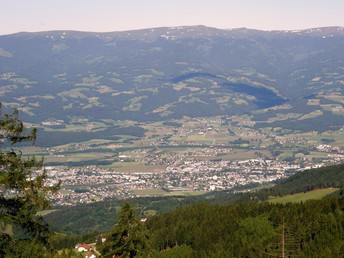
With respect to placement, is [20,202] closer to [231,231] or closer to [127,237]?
[127,237]

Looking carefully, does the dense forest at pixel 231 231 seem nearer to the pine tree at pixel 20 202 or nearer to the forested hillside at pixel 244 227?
the forested hillside at pixel 244 227

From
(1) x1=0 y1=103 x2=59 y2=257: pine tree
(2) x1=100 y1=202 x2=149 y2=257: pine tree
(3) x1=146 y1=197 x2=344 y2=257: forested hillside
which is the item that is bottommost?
(3) x1=146 y1=197 x2=344 y2=257: forested hillside

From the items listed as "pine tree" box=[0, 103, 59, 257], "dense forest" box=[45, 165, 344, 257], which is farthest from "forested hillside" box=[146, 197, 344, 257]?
"pine tree" box=[0, 103, 59, 257]

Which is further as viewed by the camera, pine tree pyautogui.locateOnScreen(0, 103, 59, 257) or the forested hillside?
the forested hillside

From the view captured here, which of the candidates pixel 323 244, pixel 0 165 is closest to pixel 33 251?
pixel 0 165

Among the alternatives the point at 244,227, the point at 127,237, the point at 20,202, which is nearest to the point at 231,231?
the point at 244,227

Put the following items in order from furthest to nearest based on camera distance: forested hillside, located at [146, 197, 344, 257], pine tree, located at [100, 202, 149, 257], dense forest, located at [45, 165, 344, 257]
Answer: forested hillside, located at [146, 197, 344, 257], dense forest, located at [45, 165, 344, 257], pine tree, located at [100, 202, 149, 257]

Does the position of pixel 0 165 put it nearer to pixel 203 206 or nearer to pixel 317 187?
pixel 203 206

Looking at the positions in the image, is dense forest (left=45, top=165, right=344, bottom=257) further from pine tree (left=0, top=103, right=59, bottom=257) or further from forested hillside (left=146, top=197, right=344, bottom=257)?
pine tree (left=0, top=103, right=59, bottom=257)
